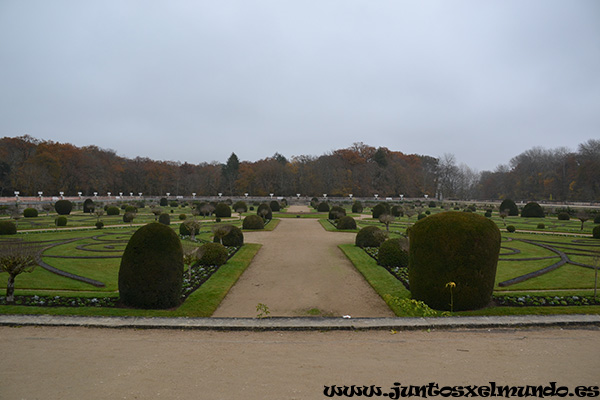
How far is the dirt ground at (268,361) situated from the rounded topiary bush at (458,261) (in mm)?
1325

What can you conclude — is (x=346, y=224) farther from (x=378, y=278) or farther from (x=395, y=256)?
(x=378, y=278)

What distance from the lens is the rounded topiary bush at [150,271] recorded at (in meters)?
8.23

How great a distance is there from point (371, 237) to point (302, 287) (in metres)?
7.48

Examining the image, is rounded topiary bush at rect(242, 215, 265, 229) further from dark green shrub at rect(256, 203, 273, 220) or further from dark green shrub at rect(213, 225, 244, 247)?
dark green shrub at rect(213, 225, 244, 247)

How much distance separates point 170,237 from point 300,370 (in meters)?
4.91

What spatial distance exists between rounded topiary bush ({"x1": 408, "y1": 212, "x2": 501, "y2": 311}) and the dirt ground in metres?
1.33

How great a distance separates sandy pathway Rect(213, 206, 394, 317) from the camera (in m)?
9.06

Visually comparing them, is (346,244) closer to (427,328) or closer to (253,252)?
(253,252)

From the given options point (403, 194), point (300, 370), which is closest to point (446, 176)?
point (403, 194)

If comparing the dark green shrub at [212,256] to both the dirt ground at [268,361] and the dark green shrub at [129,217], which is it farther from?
the dark green shrub at [129,217]

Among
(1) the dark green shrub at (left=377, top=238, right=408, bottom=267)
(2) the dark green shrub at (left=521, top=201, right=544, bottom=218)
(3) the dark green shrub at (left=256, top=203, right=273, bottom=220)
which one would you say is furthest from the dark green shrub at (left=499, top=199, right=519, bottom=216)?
(1) the dark green shrub at (left=377, top=238, right=408, bottom=267)

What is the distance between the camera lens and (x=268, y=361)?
5.46m

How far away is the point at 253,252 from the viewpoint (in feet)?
54.5

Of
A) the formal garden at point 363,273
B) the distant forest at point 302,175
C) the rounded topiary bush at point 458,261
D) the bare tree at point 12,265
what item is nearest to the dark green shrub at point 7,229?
the formal garden at point 363,273
